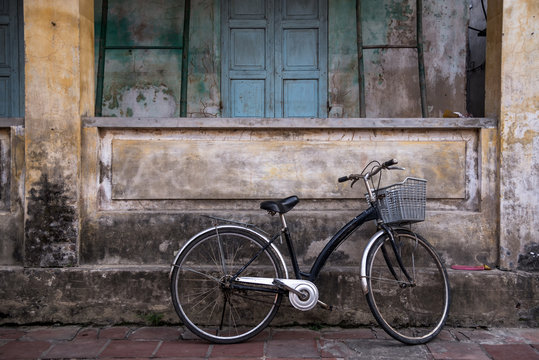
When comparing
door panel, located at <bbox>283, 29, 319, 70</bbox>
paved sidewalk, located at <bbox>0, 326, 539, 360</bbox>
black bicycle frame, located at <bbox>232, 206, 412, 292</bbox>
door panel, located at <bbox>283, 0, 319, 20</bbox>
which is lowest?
paved sidewalk, located at <bbox>0, 326, 539, 360</bbox>

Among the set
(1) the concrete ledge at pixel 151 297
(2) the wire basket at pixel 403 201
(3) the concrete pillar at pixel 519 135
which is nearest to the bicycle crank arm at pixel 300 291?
(1) the concrete ledge at pixel 151 297

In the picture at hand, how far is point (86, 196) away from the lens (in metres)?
4.25

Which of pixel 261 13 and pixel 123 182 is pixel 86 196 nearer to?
pixel 123 182

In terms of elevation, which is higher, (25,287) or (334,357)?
(25,287)

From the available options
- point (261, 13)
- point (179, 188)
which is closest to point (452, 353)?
point (179, 188)

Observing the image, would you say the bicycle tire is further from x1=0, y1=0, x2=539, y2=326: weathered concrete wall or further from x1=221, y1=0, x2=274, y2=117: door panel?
x1=221, y1=0, x2=274, y2=117: door panel

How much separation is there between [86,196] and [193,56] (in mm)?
2625

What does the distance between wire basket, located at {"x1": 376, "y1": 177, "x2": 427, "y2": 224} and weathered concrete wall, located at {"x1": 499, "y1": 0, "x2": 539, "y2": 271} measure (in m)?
0.94

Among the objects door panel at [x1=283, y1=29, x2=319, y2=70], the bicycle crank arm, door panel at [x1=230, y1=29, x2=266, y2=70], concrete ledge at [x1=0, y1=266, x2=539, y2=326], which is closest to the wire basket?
concrete ledge at [x1=0, y1=266, x2=539, y2=326]

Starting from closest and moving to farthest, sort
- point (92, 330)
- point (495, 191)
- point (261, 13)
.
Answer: point (92, 330)
point (495, 191)
point (261, 13)

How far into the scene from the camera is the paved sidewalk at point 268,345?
3430mm

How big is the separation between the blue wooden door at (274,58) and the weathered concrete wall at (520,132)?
2.40m

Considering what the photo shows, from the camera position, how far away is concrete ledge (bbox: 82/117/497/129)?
4.20 m

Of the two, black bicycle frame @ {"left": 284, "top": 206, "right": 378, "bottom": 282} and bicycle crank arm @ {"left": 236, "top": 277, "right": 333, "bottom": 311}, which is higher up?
black bicycle frame @ {"left": 284, "top": 206, "right": 378, "bottom": 282}
